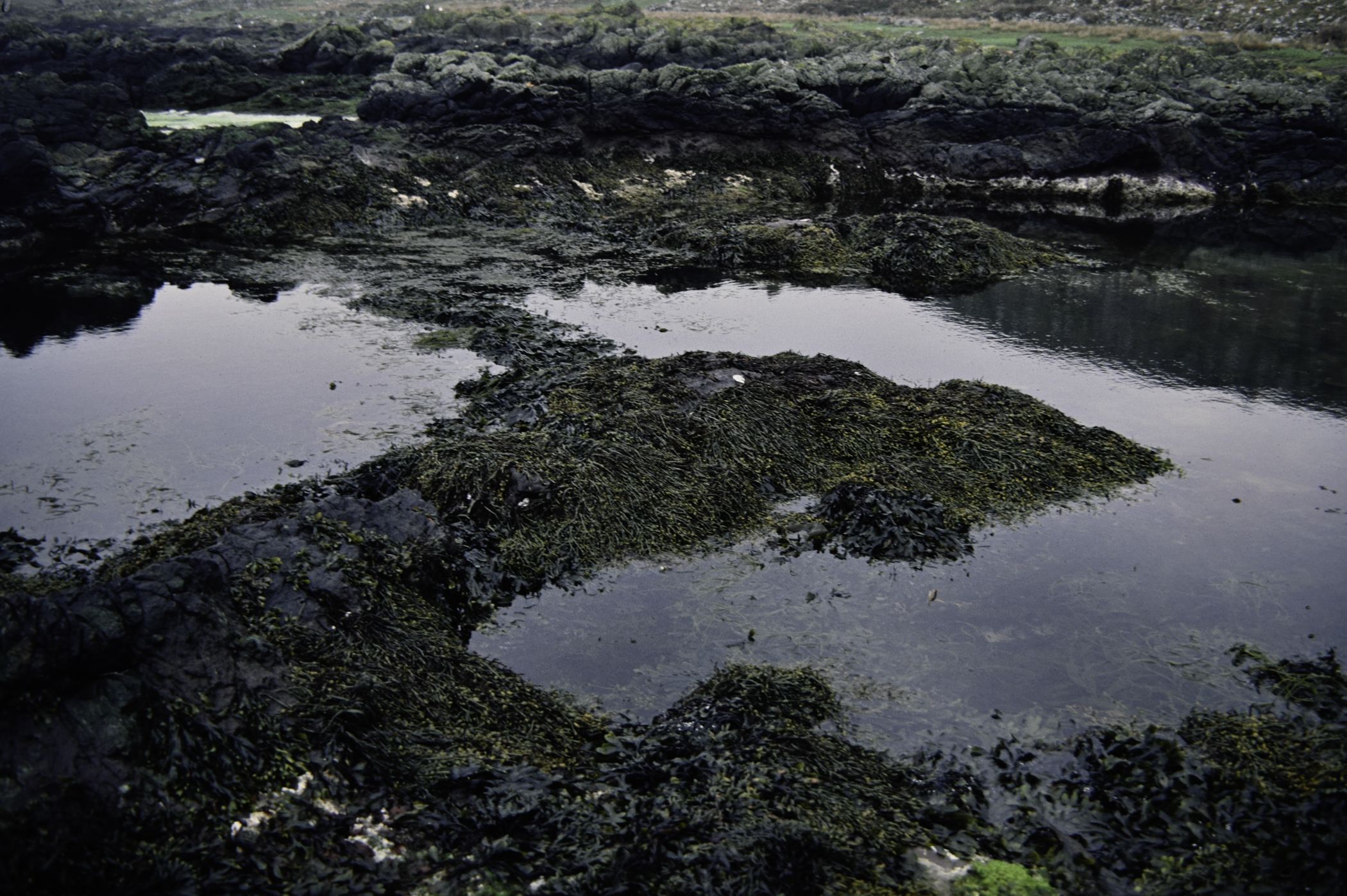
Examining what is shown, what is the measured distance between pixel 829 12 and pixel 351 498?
64972 mm

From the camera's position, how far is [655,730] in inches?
245

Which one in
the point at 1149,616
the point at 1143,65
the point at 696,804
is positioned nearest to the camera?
the point at 696,804

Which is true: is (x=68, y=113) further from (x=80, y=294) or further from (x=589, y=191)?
(x=589, y=191)

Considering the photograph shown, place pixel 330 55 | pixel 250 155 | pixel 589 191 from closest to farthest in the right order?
pixel 250 155, pixel 589 191, pixel 330 55

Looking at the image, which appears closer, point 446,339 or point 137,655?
point 137,655

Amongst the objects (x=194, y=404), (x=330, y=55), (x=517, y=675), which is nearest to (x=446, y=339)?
(x=194, y=404)

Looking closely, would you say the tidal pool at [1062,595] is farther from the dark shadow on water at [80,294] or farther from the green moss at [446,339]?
the dark shadow on water at [80,294]

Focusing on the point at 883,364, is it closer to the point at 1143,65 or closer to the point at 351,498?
the point at 351,498

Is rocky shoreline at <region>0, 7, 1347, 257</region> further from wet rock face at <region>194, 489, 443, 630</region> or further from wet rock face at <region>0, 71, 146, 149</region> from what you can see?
wet rock face at <region>194, 489, 443, 630</region>

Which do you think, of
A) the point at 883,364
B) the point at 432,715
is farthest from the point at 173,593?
the point at 883,364

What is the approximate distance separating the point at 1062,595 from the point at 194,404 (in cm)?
1016

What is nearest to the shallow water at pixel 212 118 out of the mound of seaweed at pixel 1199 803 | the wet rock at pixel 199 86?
the wet rock at pixel 199 86

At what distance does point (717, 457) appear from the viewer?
9.79 metres

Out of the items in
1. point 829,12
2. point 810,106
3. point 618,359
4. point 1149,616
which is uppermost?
point 829,12
